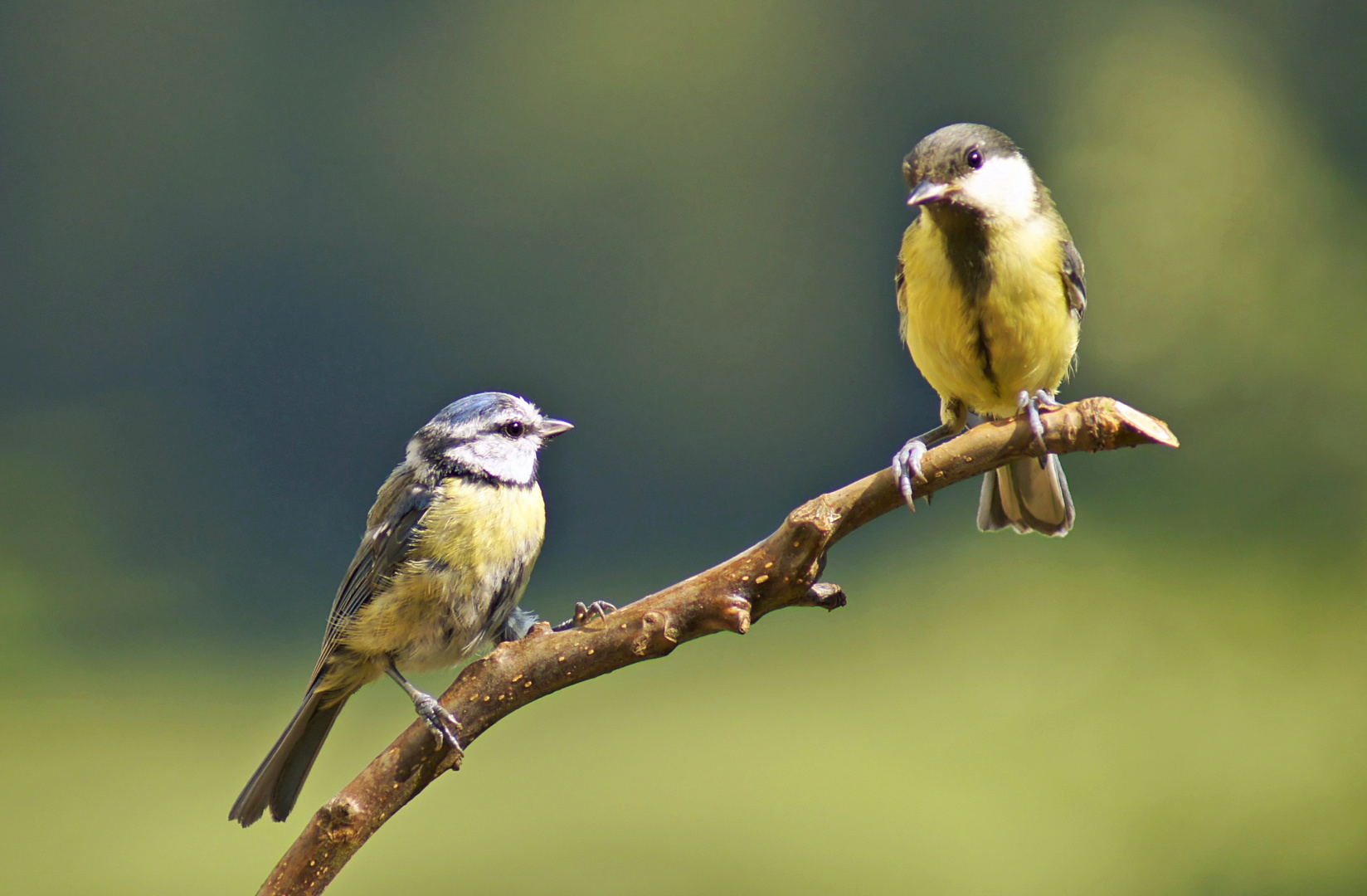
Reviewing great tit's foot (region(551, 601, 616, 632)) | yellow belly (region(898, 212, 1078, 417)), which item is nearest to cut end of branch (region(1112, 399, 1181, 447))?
yellow belly (region(898, 212, 1078, 417))

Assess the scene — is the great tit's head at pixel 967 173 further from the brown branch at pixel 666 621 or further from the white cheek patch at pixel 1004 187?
the brown branch at pixel 666 621

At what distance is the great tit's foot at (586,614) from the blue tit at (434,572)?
285mm

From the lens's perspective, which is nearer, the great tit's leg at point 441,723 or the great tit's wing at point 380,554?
the great tit's leg at point 441,723

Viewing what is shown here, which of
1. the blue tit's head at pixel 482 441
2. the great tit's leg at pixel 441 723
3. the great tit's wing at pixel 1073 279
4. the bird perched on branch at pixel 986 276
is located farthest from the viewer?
the blue tit's head at pixel 482 441

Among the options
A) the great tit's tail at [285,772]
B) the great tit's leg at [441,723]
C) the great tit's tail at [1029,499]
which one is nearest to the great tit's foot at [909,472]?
the great tit's tail at [1029,499]

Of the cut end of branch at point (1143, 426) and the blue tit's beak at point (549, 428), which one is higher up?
the blue tit's beak at point (549, 428)

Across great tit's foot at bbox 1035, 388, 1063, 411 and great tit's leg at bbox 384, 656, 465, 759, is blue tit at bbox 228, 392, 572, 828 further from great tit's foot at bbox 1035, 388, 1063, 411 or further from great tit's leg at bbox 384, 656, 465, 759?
great tit's foot at bbox 1035, 388, 1063, 411

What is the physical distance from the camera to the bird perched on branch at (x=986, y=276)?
1.47 m

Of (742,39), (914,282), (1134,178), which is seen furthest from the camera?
(742,39)

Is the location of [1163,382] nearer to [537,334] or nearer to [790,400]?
[790,400]

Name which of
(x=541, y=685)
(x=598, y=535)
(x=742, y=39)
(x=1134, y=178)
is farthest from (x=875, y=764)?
(x=742, y=39)

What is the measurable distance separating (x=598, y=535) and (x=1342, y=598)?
2424mm

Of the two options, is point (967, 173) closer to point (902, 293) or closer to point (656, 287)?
point (902, 293)

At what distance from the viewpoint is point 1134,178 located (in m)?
3.62
